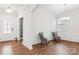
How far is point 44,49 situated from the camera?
2.05m

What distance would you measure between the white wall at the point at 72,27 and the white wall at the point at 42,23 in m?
0.31

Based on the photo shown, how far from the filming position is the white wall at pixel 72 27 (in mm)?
1976

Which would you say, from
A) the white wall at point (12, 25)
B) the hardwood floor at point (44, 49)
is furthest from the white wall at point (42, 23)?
the white wall at point (12, 25)

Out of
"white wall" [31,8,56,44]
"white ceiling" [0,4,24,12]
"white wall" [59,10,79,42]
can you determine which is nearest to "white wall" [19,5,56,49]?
"white wall" [31,8,56,44]

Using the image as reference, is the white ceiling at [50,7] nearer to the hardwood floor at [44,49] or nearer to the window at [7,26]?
the window at [7,26]

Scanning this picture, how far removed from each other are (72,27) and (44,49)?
32.8 inches

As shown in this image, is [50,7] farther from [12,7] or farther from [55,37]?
[12,7]

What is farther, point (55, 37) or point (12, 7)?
point (55, 37)

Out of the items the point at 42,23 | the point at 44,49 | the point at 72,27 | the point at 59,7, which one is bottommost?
the point at 44,49

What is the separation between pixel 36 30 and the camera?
6.72 ft

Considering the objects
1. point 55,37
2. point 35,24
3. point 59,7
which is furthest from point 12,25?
point 59,7
